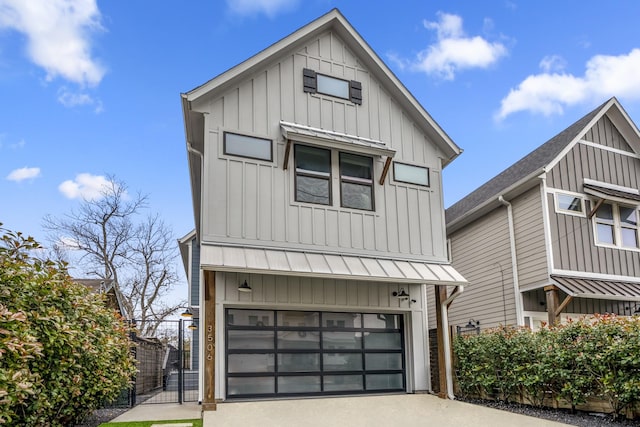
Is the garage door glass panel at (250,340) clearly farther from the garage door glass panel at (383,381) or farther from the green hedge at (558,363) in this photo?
the green hedge at (558,363)


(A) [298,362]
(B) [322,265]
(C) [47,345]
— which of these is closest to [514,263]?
(B) [322,265]

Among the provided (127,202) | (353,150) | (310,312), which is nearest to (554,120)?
(353,150)

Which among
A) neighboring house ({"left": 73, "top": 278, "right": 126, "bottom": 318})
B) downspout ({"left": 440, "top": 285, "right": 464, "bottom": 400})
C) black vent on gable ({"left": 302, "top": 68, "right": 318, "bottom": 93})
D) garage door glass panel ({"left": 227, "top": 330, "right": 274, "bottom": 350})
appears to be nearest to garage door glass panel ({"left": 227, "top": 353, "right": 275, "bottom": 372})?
garage door glass panel ({"left": 227, "top": 330, "right": 274, "bottom": 350})

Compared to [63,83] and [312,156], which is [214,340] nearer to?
[312,156]

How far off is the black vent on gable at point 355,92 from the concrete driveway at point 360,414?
19.2ft

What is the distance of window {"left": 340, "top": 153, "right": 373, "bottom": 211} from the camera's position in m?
10.2

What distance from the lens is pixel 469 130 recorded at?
18.1 m

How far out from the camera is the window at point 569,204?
13039 millimetres

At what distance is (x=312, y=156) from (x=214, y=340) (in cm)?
390

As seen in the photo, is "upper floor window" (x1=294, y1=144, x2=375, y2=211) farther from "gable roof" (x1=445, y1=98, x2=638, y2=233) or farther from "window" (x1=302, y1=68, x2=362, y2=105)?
"gable roof" (x1=445, y1=98, x2=638, y2=233)

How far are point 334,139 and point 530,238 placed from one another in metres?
6.24

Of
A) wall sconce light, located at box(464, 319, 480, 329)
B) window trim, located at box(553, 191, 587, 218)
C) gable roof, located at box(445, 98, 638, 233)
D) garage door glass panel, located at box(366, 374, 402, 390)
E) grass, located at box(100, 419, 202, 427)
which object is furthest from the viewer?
wall sconce light, located at box(464, 319, 480, 329)

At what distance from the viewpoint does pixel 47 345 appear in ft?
17.3

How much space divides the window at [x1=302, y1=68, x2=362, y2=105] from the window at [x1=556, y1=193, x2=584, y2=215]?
591 cm
